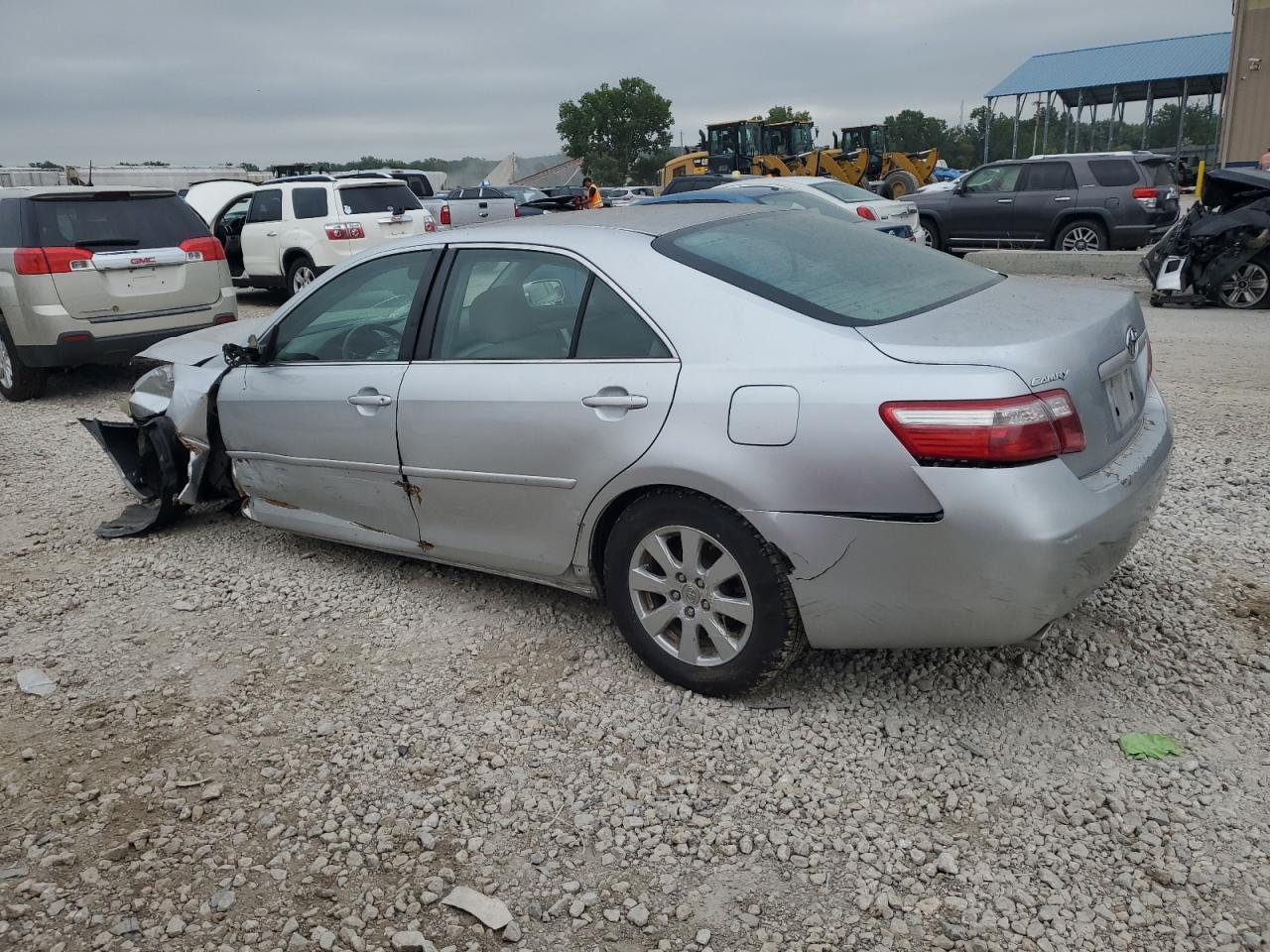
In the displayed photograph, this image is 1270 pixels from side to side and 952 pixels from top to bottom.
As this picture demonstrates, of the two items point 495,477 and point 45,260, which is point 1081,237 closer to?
point 45,260

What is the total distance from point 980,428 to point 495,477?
1726mm

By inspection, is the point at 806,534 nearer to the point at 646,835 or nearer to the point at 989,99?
the point at 646,835

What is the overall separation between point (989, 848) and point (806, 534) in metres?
0.96

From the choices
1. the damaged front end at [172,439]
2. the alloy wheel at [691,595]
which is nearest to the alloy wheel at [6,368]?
the damaged front end at [172,439]

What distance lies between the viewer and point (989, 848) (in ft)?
8.61

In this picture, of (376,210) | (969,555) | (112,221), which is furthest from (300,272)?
(969,555)

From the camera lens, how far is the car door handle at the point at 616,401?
10.5 ft

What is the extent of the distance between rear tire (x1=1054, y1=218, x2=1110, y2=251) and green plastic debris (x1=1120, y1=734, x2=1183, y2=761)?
549 inches

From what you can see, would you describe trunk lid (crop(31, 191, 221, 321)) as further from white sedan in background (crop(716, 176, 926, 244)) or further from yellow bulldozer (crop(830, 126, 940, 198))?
yellow bulldozer (crop(830, 126, 940, 198))

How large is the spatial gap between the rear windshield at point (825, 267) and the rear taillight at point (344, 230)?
993 cm

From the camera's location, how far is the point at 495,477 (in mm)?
3625

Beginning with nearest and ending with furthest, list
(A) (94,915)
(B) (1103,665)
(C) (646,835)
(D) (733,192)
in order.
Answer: (A) (94,915)
(C) (646,835)
(B) (1103,665)
(D) (733,192)

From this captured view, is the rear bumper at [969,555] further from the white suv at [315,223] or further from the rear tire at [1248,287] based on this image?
the white suv at [315,223]

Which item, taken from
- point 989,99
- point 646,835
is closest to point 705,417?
point 646,835
